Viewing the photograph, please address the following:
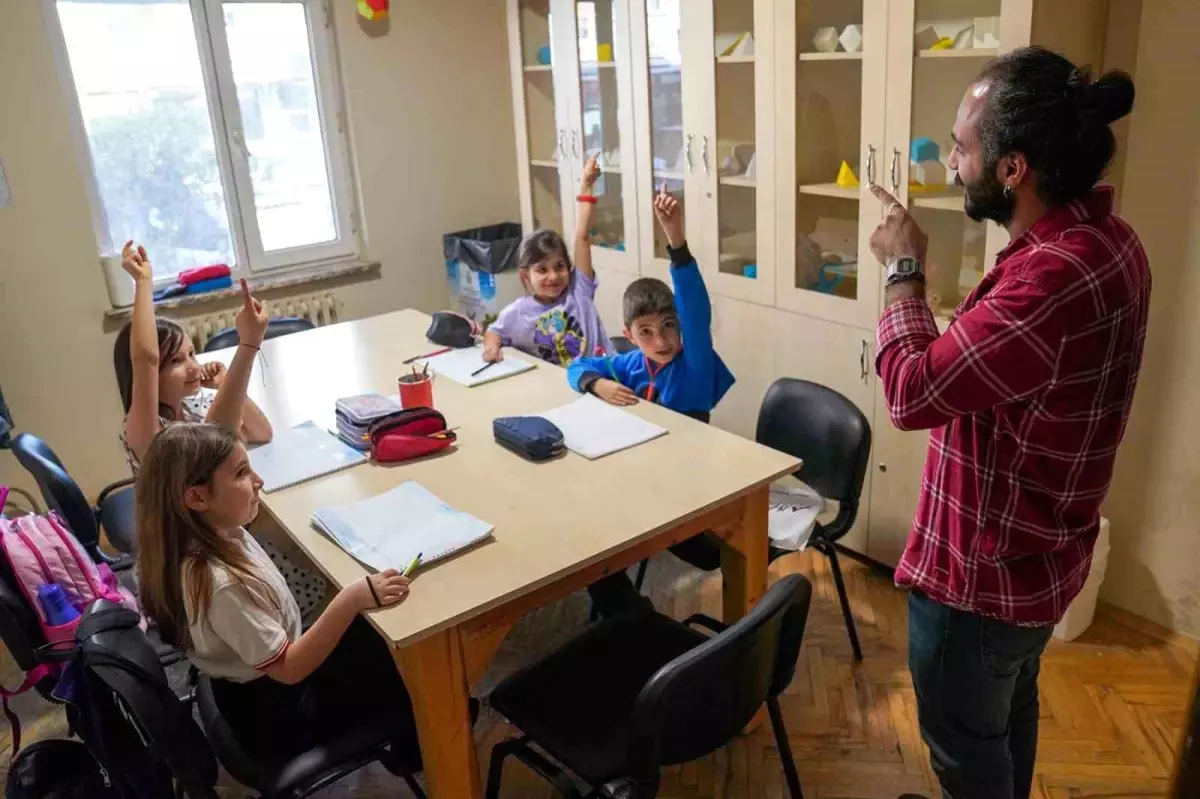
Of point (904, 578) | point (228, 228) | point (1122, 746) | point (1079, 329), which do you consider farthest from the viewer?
point (228, 228)

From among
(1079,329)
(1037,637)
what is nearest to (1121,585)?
(1037,637)

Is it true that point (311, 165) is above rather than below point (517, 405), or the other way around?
above

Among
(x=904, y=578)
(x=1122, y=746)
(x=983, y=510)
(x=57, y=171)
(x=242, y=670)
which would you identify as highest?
(x=57, y=171)

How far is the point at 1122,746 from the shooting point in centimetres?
222

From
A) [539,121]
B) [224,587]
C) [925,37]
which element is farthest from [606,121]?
[224,587]

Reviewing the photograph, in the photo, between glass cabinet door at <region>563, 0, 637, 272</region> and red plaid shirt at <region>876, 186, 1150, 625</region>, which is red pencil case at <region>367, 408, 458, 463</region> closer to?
red plaid shirt at <region>876, 186, 1150, 625</region>

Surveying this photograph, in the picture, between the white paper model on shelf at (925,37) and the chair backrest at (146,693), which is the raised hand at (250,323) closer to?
the chair backrest at (146,693)

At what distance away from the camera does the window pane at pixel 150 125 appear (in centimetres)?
352

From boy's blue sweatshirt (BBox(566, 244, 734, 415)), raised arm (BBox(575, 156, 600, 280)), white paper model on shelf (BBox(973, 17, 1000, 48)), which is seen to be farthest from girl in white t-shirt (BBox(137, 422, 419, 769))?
white paper model on shelf (BBox(973, 17, 1000, 48))

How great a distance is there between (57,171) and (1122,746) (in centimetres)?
387

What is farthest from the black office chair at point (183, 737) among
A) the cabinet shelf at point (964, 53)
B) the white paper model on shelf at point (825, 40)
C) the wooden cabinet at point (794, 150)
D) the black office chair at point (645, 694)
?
the white paper model on shelf at point (825, 40)

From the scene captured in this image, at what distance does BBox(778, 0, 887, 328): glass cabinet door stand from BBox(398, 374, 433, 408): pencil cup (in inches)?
52.0

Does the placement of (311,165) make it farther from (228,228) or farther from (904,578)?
(904,578)

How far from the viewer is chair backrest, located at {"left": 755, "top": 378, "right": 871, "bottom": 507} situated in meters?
2.30
